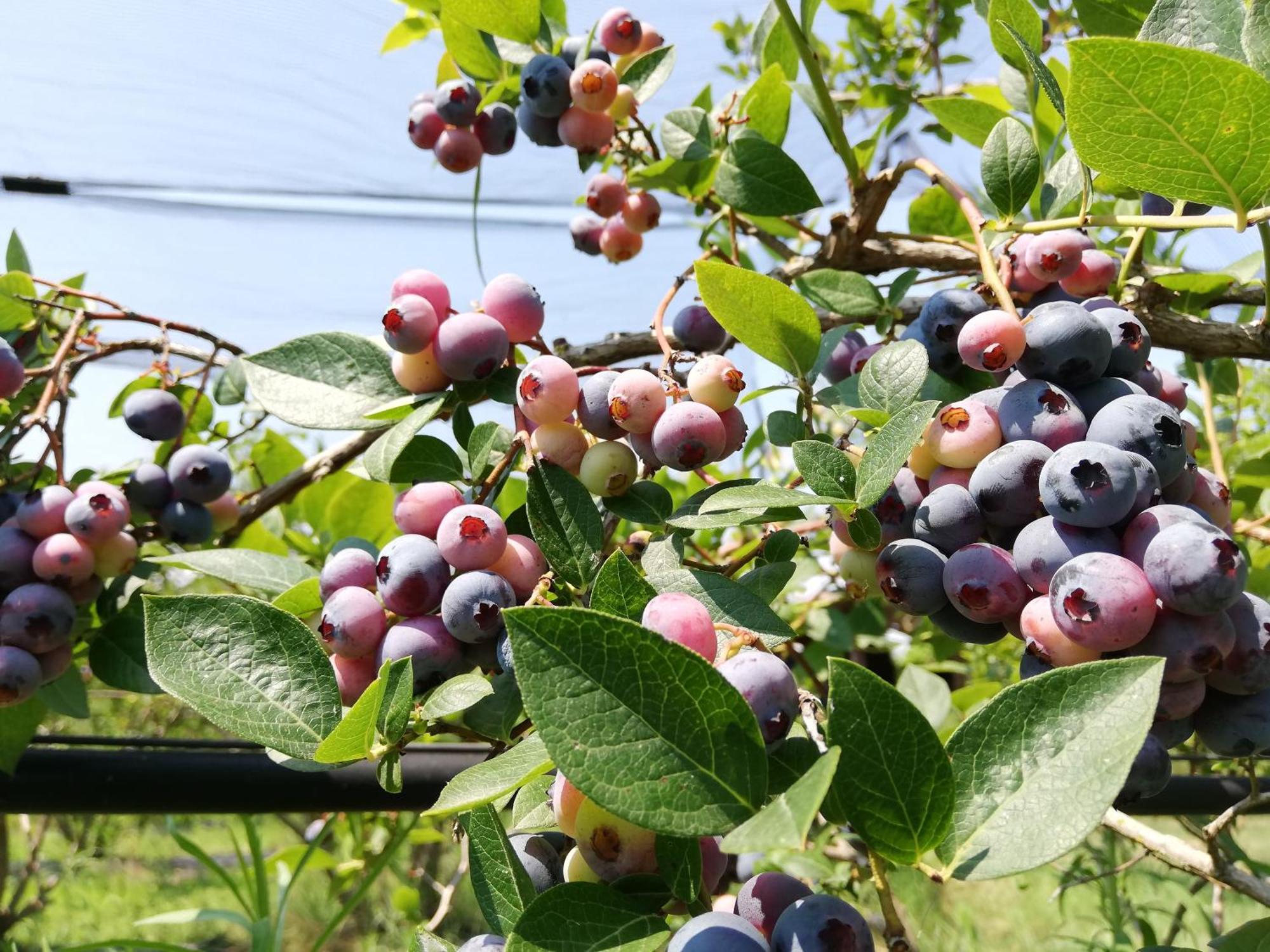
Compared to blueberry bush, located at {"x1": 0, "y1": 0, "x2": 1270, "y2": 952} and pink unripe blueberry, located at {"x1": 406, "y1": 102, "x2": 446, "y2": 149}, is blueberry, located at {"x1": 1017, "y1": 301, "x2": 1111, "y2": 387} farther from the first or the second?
pink unripe blueberry, located at {"x1": 406, "y1": 102, "x2": 446, "y2": 149}

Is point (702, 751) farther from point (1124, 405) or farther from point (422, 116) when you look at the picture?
point (422, 116)

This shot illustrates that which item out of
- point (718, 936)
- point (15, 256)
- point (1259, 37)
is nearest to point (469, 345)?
point (718, 936)

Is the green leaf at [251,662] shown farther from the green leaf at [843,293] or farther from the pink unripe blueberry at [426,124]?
the pink unripe blueberry at [426,124]

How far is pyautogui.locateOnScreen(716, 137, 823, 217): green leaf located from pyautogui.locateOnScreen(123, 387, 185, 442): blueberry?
0.62 meters

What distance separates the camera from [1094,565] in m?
0.37

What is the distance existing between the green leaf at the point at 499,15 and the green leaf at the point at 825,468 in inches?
22.5

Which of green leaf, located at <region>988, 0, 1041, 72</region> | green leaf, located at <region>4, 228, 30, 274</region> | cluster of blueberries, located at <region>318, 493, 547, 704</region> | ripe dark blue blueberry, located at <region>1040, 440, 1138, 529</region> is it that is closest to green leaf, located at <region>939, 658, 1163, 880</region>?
ripe dark blue blueberry, located at <region>1040, 440, 1138, 529</region>

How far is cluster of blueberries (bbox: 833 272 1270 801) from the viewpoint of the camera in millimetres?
369

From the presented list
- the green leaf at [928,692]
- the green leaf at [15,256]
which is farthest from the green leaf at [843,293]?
the green leaf at [15,256]

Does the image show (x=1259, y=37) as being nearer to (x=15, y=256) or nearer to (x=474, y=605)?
(x=474, y=605)

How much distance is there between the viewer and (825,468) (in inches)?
16.7

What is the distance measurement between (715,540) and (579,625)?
103cm

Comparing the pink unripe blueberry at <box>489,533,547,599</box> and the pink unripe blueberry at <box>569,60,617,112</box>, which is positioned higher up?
the pink unripe blueberry at <box>569,60,617,112</box>

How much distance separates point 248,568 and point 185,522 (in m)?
0.37
